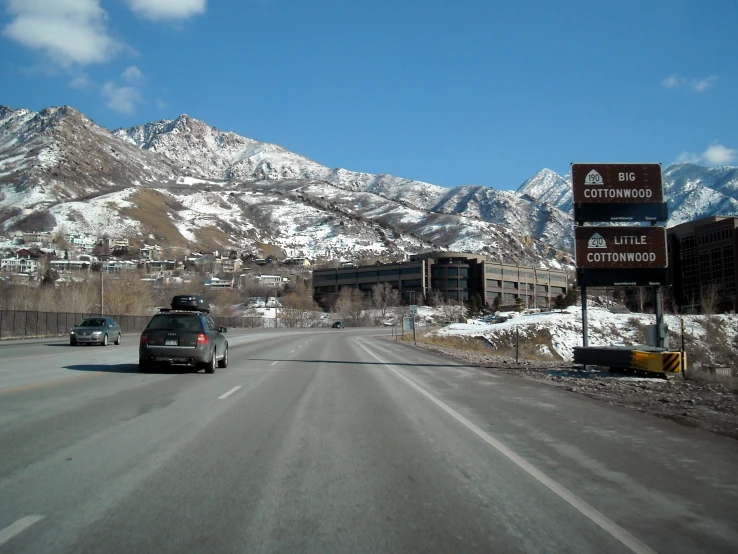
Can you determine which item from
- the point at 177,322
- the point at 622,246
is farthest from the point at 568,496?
the point at 622,246

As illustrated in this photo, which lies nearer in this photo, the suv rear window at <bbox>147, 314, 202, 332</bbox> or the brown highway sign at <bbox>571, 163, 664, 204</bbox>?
the suv rear window at <bbox>147, 314, 202, 332</bbox>

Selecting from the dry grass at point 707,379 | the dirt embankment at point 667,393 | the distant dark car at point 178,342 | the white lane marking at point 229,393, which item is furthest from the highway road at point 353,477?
the dry grass at point 707,379

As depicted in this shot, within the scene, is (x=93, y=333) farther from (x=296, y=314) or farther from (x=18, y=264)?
(x=18, y=264)

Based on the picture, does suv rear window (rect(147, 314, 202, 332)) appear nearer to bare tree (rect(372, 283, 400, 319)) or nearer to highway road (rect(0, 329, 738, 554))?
highway road (rect(0, 329, 738, 554))

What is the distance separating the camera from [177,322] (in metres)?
18.3

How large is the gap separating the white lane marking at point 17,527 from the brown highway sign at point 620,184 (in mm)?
21292

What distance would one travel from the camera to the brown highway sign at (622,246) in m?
23.2

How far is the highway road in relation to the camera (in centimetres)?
492

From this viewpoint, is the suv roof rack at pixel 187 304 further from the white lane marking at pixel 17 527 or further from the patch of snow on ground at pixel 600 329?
the patch of snow on ground at pixel 600 329

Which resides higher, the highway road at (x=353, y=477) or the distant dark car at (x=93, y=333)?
the distant dark car at (x=93, y=333)

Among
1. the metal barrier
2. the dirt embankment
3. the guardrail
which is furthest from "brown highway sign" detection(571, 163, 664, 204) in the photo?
the guardrail

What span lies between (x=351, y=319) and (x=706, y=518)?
420 ft

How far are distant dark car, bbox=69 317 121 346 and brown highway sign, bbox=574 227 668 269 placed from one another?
28.0 meters

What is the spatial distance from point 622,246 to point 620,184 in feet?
7.46
